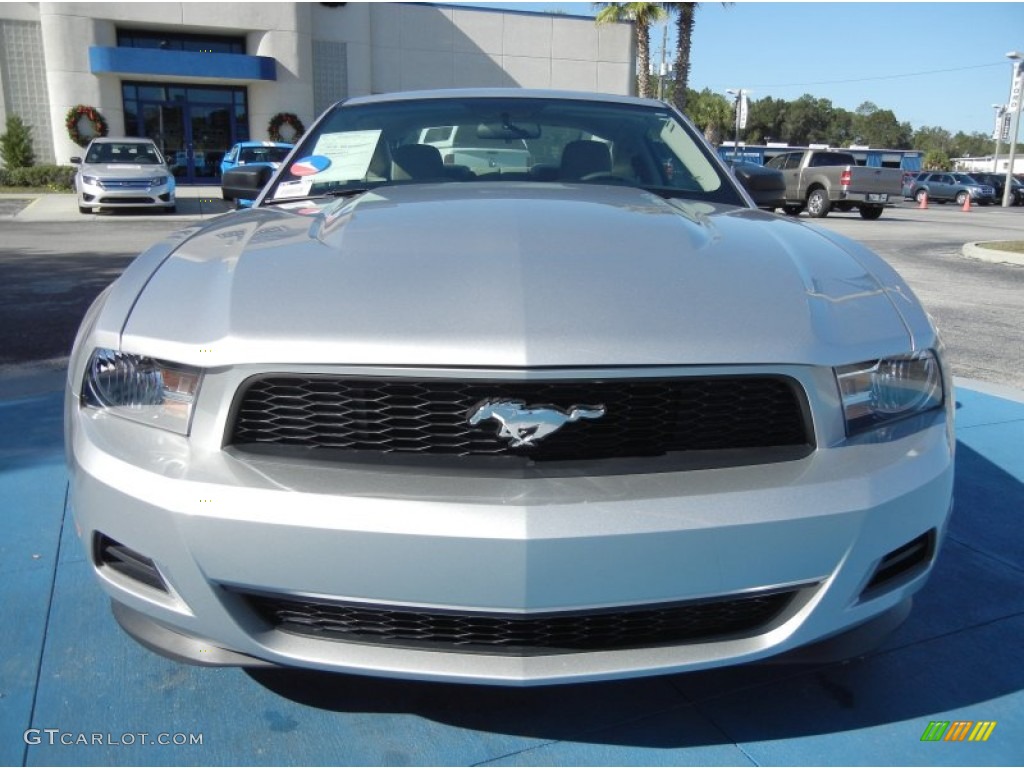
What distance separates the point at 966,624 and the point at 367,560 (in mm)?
1870

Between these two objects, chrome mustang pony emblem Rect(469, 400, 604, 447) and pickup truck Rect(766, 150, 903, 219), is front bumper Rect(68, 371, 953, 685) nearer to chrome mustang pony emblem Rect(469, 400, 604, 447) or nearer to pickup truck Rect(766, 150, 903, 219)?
chrome mustang pony emblem Rect(469, 400, 604, 447)

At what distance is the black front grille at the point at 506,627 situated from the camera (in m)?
1.64

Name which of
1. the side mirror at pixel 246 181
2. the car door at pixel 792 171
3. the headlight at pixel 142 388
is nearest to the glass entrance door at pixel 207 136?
the car door at pixel 792 171

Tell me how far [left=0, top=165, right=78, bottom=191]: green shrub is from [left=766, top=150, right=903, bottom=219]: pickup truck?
20.3m

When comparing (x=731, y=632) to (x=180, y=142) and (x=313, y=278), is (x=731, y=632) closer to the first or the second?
(x=313, y=278)

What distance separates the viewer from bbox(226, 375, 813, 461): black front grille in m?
1.63

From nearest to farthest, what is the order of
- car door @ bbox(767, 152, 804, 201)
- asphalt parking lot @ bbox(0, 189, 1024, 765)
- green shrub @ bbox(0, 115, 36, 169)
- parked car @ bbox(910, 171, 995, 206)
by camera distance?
asphalt parking lot @ bbox(0, 189, 1024, 765) → car door @ bbox(767, 152, 804, 201) → green shrub @ bbox(0, 115, 36, 169) → parked car @ bbox(910, 171, 995, 206)

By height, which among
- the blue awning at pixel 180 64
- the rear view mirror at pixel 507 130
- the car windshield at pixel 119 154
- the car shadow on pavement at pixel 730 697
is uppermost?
the blue awning at pixel 180 64

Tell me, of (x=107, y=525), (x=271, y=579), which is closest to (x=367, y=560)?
(x=271, y=579)

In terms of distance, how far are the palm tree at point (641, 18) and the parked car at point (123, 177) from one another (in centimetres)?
1733

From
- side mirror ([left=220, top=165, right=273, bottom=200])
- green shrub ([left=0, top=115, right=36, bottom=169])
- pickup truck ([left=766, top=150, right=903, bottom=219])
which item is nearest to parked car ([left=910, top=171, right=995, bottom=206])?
pickup truck ([left=766, top=150, right=903, bottom=219])

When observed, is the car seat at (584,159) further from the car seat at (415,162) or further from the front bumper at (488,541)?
the front bumper at (488,541)

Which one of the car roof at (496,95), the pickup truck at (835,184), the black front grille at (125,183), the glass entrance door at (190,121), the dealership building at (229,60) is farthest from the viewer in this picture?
the glass entrance door at (190,121)

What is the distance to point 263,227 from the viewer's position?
93.0 inches
